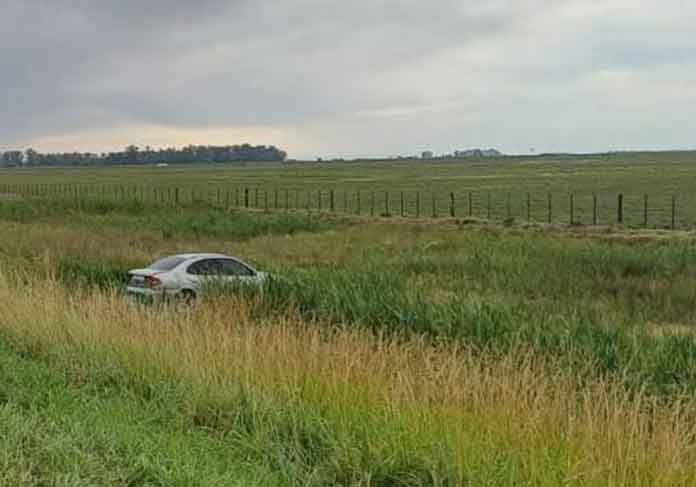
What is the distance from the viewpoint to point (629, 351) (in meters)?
8.81

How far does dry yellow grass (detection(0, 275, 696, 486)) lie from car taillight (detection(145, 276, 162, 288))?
719 centimetres

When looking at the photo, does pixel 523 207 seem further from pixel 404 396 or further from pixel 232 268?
pixel 404 396

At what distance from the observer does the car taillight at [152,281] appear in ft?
55.9

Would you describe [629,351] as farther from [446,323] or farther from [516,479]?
[516,479]

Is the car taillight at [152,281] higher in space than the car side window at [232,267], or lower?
lower

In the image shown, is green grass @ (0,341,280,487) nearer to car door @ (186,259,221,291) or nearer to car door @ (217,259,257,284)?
car door @ (186,259,221,291)

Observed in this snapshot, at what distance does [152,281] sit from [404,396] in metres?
11.9

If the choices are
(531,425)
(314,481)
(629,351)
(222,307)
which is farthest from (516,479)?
(222,307)

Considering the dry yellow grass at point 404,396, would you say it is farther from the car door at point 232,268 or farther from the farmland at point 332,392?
the car door at point 232,268

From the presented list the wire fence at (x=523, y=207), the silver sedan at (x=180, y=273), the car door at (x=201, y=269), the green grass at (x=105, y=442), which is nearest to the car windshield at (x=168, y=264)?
the silver sedan at (x=180, y=273)

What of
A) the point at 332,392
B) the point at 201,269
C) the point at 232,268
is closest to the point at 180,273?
the point at 201,269

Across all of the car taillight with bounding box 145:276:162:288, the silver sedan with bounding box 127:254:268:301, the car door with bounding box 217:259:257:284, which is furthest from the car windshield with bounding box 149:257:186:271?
the car door with bounding box 217:259:257:284

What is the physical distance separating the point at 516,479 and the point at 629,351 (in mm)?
4392

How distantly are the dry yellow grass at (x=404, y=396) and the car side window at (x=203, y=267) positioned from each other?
766 cm
